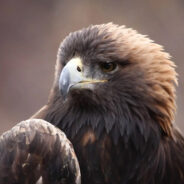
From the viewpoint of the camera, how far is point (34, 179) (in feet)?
11.5

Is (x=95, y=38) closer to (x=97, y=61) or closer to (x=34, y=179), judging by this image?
(x=97, y=61)

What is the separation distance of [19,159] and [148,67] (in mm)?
806

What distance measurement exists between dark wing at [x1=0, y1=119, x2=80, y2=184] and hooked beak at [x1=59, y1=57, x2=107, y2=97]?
23 cm

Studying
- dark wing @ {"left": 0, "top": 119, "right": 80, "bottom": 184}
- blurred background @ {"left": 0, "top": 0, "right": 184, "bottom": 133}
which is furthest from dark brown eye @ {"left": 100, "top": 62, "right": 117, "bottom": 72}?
blurred background @ {"left": 0, "top": 0, "right": 184, "bottom": 133}

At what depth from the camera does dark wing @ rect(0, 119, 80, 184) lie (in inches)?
138

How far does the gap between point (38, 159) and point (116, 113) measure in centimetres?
46

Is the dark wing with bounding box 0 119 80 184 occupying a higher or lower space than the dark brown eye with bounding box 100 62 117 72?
lower

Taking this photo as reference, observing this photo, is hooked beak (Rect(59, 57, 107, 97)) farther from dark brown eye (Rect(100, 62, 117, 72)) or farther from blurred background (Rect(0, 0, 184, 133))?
blurred background (Rect(0, 0, 184, 133))

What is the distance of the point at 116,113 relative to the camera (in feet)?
12.0

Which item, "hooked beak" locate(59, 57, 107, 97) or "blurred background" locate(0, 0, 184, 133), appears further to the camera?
"blurred background" locate(0, 0, 184, 133)

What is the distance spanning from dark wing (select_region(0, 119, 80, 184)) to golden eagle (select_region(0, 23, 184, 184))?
0.11m

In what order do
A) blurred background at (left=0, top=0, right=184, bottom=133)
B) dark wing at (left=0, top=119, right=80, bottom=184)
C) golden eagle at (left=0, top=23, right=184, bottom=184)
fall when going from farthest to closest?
blurred background at (left=0, top=0, right=184, bottom=133)
golden eagle at (left=0, top=23, right=184, bottom=184)
dark wing at (left=0, top=119, right=80, bottom=184)

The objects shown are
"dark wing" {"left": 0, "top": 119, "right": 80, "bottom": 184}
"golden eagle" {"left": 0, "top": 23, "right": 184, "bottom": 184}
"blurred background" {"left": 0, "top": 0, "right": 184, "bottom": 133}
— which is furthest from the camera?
"blurred background" {"left": 0, "top": 0, "right": 184, "bottom": 133}

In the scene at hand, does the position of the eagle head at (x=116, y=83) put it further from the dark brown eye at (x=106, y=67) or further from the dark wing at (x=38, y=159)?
the dark wing at (x=38, y=159)
